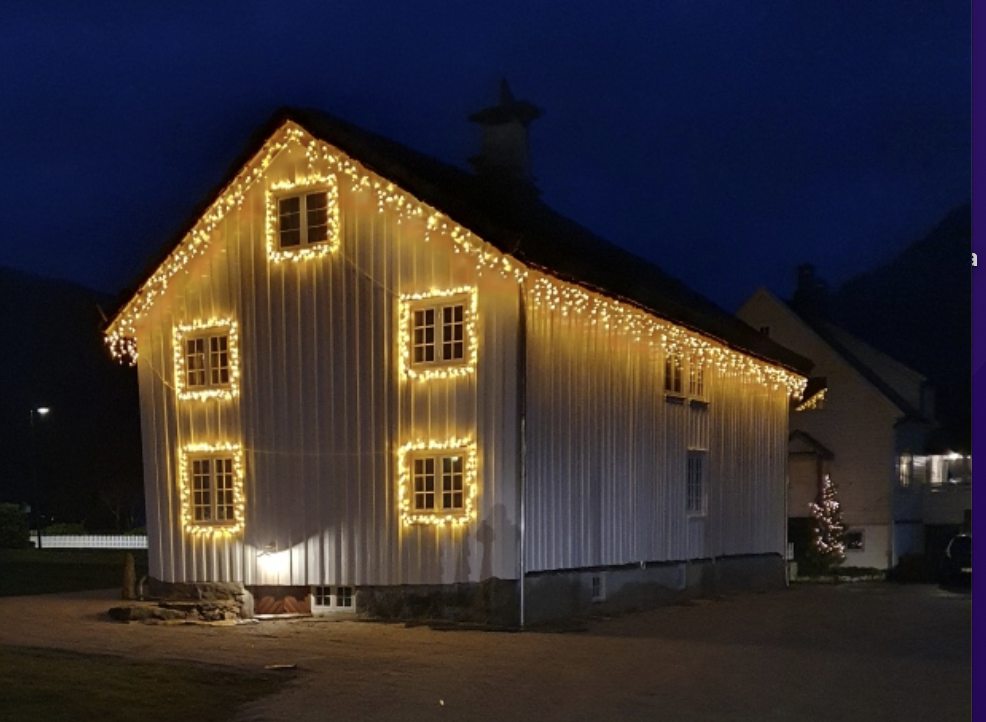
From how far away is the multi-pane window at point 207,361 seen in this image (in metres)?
19.7

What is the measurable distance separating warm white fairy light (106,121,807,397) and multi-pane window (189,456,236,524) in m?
2.92

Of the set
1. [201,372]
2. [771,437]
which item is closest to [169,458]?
[201,372]

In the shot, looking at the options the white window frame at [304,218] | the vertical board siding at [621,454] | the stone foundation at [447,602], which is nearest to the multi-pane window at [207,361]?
the white window frame at [304,218]

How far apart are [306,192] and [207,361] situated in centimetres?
368

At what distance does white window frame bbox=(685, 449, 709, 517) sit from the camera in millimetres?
21625

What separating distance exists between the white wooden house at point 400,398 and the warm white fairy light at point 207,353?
0.14 feet

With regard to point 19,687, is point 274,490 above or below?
above

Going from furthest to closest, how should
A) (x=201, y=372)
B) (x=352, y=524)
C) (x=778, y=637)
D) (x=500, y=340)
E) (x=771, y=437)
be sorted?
1. (x=771, y=437)
2. (x=201, y=372)
3. (x=352, y=524)
4. (x=500, y=340)
5. (x=778, y=637)

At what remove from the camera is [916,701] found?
35.2 feet

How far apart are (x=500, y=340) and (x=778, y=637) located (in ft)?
19.1

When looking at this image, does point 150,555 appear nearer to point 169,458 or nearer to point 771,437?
point 169,458

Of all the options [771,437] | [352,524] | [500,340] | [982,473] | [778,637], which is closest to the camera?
[982,473]

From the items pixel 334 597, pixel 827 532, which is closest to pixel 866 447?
pixel 827 532

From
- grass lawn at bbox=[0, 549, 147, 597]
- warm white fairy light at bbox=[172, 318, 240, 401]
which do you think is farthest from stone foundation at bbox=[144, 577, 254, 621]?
grass lawn at bbox=[0, 549, 147, 597]
